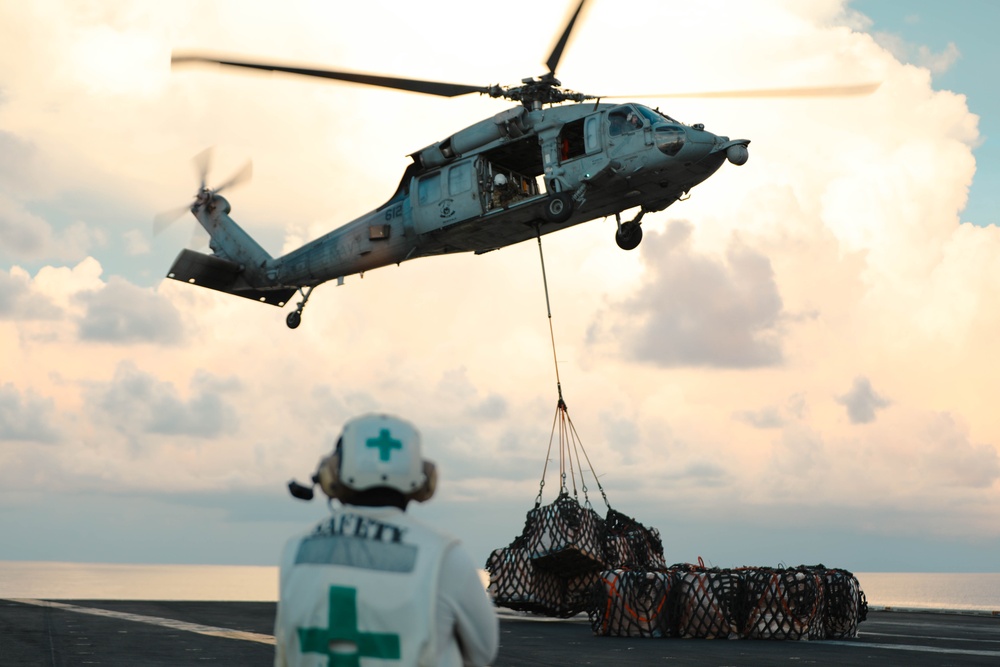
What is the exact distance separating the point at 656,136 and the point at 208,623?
43.9 ft

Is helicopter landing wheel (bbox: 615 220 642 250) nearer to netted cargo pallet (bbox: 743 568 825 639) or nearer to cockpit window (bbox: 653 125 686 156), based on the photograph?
Answer: cockpit window (bbox: 653 125 686 156)

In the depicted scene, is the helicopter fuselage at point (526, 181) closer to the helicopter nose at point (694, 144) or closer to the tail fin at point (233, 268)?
the helicopter nose at point (694, 144)

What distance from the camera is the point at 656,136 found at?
23828 millimetres

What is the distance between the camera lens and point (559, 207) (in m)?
24.3

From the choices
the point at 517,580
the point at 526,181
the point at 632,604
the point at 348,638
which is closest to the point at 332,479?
the point at 348,638

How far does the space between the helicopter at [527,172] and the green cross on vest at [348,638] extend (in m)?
20.4

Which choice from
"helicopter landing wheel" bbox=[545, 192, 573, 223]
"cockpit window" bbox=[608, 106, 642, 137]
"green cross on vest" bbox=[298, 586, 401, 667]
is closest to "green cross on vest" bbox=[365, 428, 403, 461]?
"green cross on vest" bbox=[298, 586, 401, 667]

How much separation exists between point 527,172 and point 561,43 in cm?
409

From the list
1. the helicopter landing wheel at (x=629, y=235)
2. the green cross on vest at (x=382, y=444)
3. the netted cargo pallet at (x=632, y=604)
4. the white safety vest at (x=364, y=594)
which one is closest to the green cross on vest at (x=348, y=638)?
the white safety vest at (x=364, y=594)

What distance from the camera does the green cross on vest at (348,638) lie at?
3912mm

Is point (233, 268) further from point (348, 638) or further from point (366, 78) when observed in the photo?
point (348, 638)

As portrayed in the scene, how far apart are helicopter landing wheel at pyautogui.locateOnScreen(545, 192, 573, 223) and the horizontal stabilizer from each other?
1067cm

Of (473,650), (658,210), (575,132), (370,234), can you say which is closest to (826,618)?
(658,210)

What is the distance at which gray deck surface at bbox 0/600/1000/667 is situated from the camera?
46.6 ft
